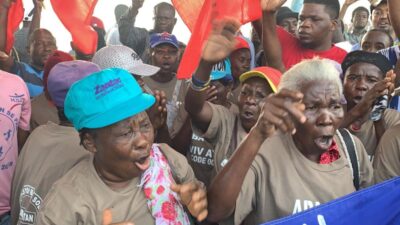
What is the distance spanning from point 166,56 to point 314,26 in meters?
1.23

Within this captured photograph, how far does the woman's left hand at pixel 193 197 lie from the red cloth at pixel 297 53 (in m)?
2.20

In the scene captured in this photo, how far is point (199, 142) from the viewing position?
339 cm

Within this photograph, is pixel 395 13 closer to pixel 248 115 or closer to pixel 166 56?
pixel 248 115

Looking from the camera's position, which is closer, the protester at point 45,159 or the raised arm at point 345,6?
the protester at point 45,159

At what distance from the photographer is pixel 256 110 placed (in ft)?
9.37

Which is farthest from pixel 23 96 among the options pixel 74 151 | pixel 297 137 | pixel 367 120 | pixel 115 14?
pixel 115 14

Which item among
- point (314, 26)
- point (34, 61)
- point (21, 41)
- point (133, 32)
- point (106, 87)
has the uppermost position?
point (314, 26)

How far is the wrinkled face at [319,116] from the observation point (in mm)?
2330

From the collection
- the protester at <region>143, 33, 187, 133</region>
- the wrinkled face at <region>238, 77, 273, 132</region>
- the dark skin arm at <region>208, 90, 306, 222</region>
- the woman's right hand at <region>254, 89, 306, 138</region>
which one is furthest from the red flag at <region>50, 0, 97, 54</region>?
the woman's right hand at <region>254, 89, 306, 138</region>

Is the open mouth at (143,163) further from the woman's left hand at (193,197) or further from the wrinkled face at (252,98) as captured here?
the wrinkled face at (252,98)

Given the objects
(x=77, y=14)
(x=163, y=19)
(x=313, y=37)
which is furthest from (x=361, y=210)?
(x=163, y=19)

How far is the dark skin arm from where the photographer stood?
73.2 inches

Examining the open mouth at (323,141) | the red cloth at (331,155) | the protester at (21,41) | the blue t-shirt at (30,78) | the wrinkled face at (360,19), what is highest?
the wrinkled face at (360,19)

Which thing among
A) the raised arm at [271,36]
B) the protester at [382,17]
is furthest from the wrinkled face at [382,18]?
the raised arm at [271,36]
